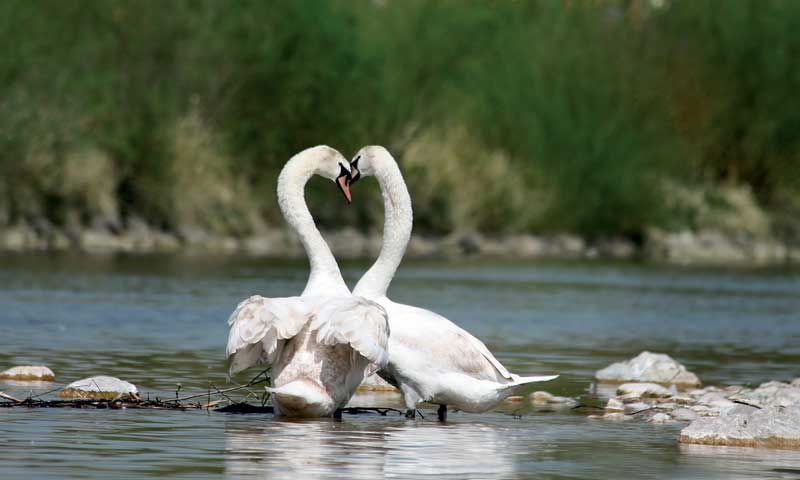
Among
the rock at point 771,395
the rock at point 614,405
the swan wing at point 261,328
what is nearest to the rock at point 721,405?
the rock at point 771,395

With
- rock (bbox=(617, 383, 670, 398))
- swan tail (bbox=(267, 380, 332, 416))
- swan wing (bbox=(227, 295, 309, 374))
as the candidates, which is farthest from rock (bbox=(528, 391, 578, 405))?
swan wing (bbox=(227, 295, 309, 374))

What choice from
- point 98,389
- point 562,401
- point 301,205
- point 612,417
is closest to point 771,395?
point 562,401

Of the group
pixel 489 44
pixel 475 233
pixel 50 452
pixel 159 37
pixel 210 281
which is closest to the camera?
pixel 50 452

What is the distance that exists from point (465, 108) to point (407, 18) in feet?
13.7

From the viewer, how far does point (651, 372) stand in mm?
17875

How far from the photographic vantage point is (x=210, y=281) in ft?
118

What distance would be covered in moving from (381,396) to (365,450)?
4594mm

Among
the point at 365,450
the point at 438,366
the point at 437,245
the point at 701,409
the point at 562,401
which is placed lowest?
the point at 365,450

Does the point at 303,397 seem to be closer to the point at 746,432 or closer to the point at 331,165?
the point at 331,165

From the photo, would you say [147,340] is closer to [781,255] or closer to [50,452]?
[50,452]

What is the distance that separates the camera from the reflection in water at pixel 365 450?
412 inches

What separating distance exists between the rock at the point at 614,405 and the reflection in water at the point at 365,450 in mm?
1668

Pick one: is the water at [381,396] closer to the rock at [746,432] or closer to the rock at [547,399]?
the rock at [746,432]

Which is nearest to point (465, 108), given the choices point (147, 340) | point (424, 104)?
point (424, 104)
